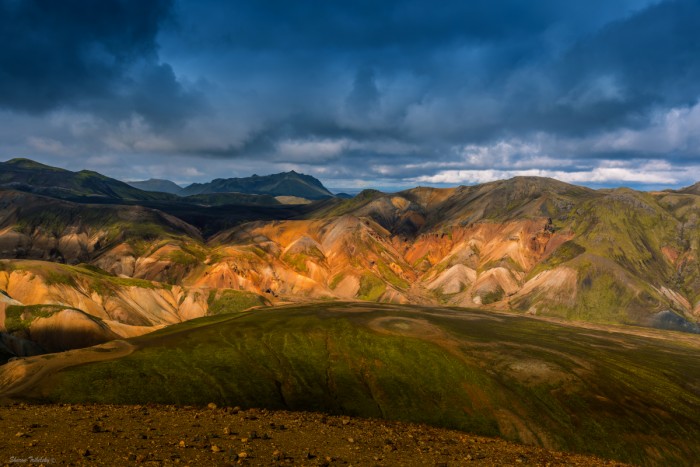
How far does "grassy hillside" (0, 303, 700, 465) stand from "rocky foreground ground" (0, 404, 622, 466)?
150 feet

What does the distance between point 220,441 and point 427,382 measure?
85190mm

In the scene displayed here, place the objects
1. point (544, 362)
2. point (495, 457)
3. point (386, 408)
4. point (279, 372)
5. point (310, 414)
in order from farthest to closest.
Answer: point (544, 362)
point (279, 372)
point (386, 408)
point (310, 414)
point (495, 457)

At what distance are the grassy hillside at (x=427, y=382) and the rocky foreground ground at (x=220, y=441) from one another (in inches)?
1804

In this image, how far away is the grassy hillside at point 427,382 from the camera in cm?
8823

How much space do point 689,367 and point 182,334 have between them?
6605 inches

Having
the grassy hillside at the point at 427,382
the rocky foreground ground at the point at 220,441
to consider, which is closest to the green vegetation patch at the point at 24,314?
the grassy hillside at the point at 427,382

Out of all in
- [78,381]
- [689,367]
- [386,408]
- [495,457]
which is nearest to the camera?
[495,457]

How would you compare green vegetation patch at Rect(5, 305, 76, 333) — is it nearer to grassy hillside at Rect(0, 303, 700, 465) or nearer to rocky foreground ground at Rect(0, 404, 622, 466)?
grassy hillside at Rect(0, 303, 700, 465)

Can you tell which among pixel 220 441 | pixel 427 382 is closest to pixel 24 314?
pixel 427 382

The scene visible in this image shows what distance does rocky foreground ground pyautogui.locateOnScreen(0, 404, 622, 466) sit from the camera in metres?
27.3

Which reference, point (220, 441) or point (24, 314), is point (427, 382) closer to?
point (220, 441)

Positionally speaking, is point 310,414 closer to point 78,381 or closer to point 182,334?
point 78,381

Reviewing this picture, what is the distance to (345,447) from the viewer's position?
36406mm

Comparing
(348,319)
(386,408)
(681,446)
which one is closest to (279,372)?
(386,408)
